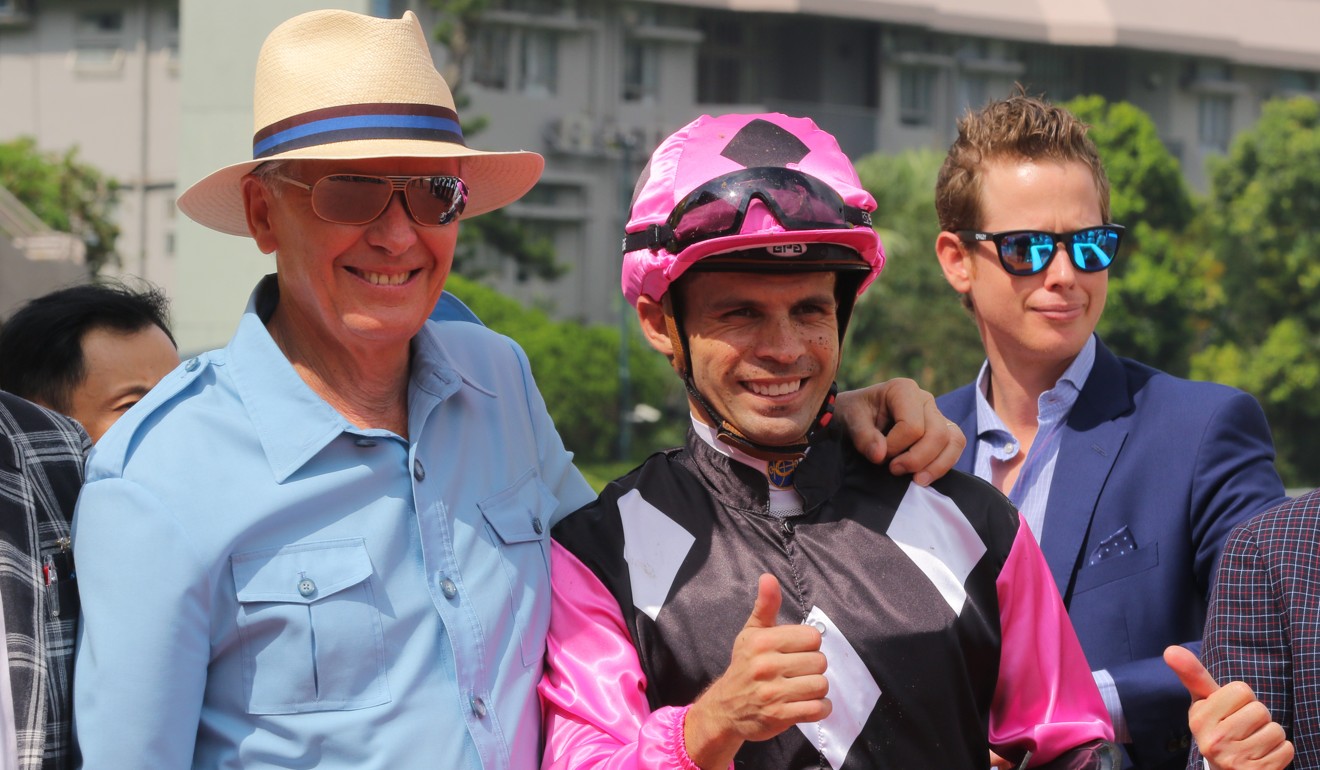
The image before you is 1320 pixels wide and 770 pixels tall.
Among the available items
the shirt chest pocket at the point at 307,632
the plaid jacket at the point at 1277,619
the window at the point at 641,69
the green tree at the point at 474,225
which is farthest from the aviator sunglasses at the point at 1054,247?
the window at the point at 641,69

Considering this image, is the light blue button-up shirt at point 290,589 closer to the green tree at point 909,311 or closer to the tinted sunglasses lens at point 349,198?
the tinted sunglasses lens at point 349,198

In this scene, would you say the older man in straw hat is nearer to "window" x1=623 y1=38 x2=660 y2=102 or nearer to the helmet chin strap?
the helmet chin strap

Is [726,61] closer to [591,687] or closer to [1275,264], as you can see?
[1275,264]

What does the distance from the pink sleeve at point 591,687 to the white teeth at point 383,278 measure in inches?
24.2

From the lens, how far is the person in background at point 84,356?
3.69m

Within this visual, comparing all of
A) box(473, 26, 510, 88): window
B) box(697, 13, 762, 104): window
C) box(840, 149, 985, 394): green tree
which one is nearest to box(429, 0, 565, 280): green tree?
box(473, 26, 510, 88): window

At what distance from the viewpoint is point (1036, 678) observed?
2791 millimetres

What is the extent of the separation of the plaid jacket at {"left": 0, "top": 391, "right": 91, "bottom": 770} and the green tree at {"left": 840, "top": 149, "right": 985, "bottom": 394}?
90.9 feet

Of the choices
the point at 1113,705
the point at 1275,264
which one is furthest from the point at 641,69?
the point at 1113,705

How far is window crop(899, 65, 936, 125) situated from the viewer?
4084 cm

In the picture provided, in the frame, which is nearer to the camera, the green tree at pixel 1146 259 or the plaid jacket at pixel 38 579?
the plaid jacket at pixel 38 579

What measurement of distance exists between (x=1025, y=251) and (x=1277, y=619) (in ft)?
3.92

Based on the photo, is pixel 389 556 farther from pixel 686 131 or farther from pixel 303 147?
pixel 686 131

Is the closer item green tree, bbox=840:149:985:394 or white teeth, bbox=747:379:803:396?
white teeth, bbox=747:379:803:396
